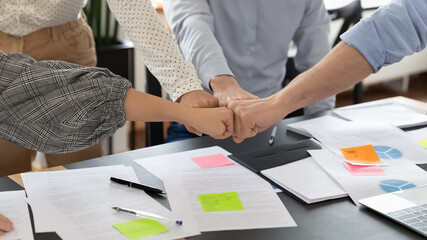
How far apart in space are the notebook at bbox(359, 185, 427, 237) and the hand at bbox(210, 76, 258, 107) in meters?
0.59

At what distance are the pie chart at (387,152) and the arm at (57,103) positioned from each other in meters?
0.64

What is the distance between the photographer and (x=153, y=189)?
1.20 m

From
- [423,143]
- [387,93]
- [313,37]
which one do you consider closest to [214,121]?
[423,143]

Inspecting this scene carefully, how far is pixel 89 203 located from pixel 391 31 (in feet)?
2.80

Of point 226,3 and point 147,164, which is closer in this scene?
point 147,164

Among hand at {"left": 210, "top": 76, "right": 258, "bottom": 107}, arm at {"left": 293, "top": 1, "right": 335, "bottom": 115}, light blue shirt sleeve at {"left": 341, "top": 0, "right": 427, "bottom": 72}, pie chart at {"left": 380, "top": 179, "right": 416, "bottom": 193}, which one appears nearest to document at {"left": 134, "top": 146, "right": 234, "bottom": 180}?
hand at {"left": 210, "top": 76, "right": 258, "bottom": 107}

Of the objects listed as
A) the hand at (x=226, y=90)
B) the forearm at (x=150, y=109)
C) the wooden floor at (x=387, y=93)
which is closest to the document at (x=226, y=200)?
the forearm at (x=150, y=109)

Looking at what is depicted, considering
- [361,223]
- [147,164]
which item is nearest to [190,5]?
[147,164]

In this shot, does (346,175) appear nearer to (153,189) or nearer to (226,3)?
(153,189)

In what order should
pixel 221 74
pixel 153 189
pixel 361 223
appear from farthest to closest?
pixel 221 74 < pixel 153 189 < pixel 361 223

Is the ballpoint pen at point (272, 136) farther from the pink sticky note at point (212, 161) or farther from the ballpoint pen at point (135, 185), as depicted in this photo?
the ballpoint pen at point (135, 185)

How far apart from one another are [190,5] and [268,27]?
0.94 ft

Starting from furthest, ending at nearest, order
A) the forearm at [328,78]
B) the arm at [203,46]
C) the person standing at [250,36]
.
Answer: the person standing at [250,36]
the arm at [203,46]
the forearm at [328,78]

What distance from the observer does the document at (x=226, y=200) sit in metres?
1.09
